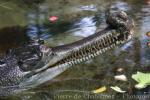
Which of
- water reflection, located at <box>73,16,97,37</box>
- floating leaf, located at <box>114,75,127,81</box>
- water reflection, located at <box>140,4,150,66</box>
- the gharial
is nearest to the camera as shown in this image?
the gharial

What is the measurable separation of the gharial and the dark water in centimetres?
16

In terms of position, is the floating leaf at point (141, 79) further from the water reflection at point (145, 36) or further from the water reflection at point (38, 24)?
the water reflection at point (38, 24)

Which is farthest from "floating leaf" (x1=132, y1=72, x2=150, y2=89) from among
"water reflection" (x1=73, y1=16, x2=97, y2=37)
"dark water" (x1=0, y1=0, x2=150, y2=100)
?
"water reflection" (x1=73, y1=16, x2=97, y2=37)

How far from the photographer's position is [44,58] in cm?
518

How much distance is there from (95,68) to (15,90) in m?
1.20

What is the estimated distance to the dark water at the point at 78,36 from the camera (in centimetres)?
530

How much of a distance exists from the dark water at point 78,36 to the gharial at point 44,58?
16 cm

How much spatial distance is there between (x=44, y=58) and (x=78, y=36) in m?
1.87

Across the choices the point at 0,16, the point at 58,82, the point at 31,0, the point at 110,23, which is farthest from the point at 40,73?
the point at 31,0

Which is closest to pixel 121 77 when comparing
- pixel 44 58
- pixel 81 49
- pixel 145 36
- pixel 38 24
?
pixel 81 49

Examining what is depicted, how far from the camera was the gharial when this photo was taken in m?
5.16

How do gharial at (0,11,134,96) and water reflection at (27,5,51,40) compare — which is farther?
water reflection at (27,5,51,40)

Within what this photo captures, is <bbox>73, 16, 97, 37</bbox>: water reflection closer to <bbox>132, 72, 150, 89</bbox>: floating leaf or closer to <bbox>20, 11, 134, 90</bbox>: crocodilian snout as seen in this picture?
<bbox>20, 11, 134, 90</bbox>: crocodilian snout

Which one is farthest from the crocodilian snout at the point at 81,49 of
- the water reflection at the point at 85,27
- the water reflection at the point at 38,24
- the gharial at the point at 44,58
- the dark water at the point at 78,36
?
the water reflection at the point at 38,24
